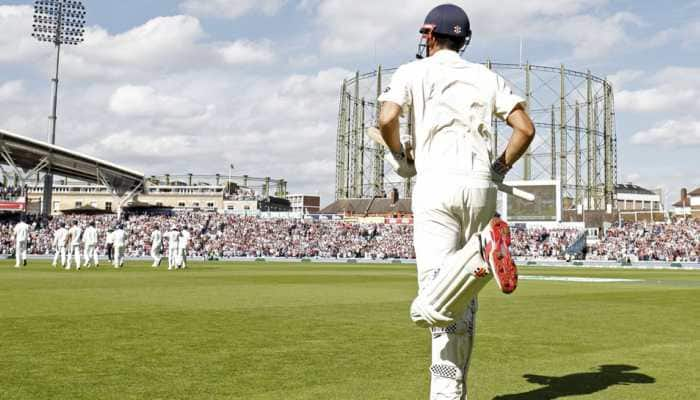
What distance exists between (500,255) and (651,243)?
57.1 m

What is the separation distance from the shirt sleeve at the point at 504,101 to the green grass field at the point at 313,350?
2.05 m

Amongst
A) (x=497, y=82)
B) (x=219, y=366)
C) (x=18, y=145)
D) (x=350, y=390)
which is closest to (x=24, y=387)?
(x=219, y=366)

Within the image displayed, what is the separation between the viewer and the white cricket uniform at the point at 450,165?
147 inches

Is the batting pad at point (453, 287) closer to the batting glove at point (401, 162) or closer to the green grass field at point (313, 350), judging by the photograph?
the batting glove at point (401, 162)

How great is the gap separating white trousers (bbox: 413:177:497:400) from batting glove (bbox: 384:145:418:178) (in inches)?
8.2

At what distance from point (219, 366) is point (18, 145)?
50.8 m

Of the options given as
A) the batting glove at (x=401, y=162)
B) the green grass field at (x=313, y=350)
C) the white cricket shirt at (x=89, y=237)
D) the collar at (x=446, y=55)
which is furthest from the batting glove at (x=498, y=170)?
the white cricket shirt at (x=89, y=237)

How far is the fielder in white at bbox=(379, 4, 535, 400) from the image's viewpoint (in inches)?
142

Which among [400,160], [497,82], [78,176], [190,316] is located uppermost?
[78,176]

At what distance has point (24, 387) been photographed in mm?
4520

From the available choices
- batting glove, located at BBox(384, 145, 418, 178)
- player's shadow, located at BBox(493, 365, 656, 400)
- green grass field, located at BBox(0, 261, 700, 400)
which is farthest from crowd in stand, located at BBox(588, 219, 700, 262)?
batting glove, located at BBox(384, 145, 418, 178)

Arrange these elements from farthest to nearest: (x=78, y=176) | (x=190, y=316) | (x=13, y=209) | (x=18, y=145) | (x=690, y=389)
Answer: (x=78, y=176) < (x=13, y=209) < (x=18, y=145) < (x=190, y=316) < (x=690, y=389)

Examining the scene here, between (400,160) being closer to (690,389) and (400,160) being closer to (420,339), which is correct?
(690,389)

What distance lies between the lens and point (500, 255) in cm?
331
